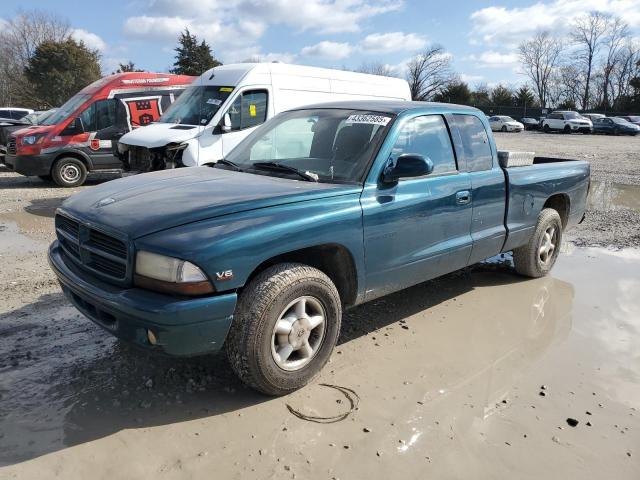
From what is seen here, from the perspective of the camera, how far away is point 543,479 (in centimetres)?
266

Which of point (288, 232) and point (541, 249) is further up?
point (288, 232)

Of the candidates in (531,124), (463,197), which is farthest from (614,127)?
(463,197)

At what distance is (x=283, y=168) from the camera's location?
3.93m

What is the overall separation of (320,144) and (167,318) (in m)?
1.95

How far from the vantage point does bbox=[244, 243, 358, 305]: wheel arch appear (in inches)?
136

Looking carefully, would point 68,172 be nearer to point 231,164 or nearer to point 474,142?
point 231,164

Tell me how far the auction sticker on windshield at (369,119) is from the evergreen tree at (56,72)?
4320 centimetres

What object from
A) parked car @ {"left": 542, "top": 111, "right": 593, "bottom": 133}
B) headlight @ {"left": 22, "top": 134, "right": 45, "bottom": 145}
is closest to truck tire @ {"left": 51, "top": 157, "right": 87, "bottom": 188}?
headlight @ {"left": 22, "top": 134, "right": 45, "bottom": 145}

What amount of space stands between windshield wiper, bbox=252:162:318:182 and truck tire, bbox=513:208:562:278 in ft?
9.47

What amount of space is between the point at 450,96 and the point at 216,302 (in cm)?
6523

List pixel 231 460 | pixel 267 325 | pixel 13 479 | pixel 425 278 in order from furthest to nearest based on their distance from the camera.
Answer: pixel 425 278, pixel 267 325, pixel 231 460, pixel 13 479

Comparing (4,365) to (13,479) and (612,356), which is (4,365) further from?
(612,356)

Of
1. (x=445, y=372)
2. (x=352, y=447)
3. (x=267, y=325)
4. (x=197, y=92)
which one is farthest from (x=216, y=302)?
(x=197, y=92)

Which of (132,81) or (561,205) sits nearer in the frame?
(561,205)
